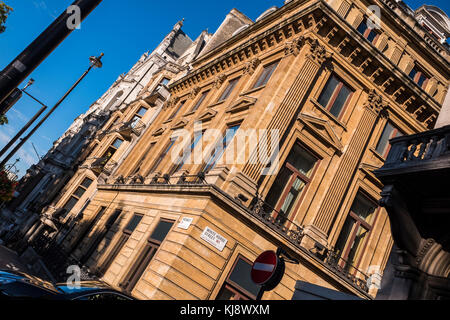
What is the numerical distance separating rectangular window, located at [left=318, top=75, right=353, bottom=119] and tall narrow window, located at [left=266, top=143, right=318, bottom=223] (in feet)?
9.04

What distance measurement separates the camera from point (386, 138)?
1544 centimetres

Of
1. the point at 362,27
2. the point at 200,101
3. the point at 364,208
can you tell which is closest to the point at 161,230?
the point at 364,208

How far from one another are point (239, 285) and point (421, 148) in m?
7.34

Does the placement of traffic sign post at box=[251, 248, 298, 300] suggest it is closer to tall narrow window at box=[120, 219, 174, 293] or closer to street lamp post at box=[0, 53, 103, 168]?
tall narrow window at box=[120, 219, 174, 293]

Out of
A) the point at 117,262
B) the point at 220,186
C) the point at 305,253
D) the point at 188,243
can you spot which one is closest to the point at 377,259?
the point at 305,253

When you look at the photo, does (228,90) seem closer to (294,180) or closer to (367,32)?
(294,180)

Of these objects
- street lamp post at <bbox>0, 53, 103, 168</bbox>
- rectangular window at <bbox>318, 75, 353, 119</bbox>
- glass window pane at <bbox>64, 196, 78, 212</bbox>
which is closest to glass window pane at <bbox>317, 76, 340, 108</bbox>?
rectangular window at <bbox>318, 75, 353, 119</bbox>

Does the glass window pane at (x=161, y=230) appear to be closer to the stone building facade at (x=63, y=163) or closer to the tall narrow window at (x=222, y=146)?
the tall narrow window at (x=222, y=146)

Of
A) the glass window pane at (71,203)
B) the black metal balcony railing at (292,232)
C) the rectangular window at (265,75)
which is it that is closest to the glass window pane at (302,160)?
the black metal balcony railing at (292,232)

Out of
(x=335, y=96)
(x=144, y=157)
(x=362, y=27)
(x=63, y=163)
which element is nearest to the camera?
(x=335, y=96)

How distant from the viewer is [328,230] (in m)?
12.6

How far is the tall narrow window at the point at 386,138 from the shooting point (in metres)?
15.1

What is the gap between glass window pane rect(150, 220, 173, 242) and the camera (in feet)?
38.4

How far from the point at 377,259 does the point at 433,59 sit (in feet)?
41.0
